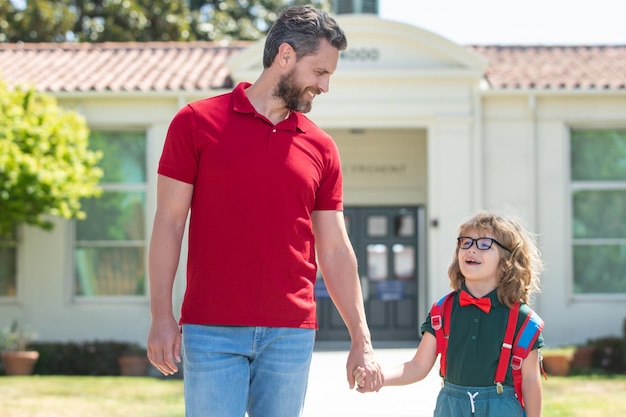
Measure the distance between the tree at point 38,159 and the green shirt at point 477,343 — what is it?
10728mm

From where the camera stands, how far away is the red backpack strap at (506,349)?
4367 millimetres

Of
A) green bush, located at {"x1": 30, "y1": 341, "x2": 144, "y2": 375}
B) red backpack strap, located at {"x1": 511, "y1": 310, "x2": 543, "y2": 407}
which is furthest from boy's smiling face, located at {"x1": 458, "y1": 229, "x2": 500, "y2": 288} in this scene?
green bush, located at {"x1": 30, "y1": 341, "x2": 144, "y2": 375}

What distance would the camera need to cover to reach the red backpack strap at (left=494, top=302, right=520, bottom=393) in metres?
4.37

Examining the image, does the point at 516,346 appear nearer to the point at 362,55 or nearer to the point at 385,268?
the point at 362,55

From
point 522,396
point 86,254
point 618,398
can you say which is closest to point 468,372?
point 522,396

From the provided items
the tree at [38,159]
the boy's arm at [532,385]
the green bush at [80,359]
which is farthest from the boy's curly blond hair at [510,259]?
the green bush at [80,359]

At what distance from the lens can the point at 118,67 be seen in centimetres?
1811

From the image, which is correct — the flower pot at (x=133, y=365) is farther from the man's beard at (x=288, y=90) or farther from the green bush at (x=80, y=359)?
the man's beard at (x=288, y=90)

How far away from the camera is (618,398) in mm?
11445

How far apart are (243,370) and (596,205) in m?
14.2

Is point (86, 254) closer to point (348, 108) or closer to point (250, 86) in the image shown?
point (348, 108)

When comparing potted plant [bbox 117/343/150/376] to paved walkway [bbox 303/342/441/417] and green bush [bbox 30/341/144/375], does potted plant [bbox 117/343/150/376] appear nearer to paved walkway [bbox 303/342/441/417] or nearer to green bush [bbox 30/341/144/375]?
green bush [bbox 30/341/144/375]

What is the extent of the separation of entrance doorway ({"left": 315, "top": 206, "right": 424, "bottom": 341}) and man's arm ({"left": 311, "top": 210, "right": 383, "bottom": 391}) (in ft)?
50.2

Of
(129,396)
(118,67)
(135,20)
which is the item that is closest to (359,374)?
(129,396)
